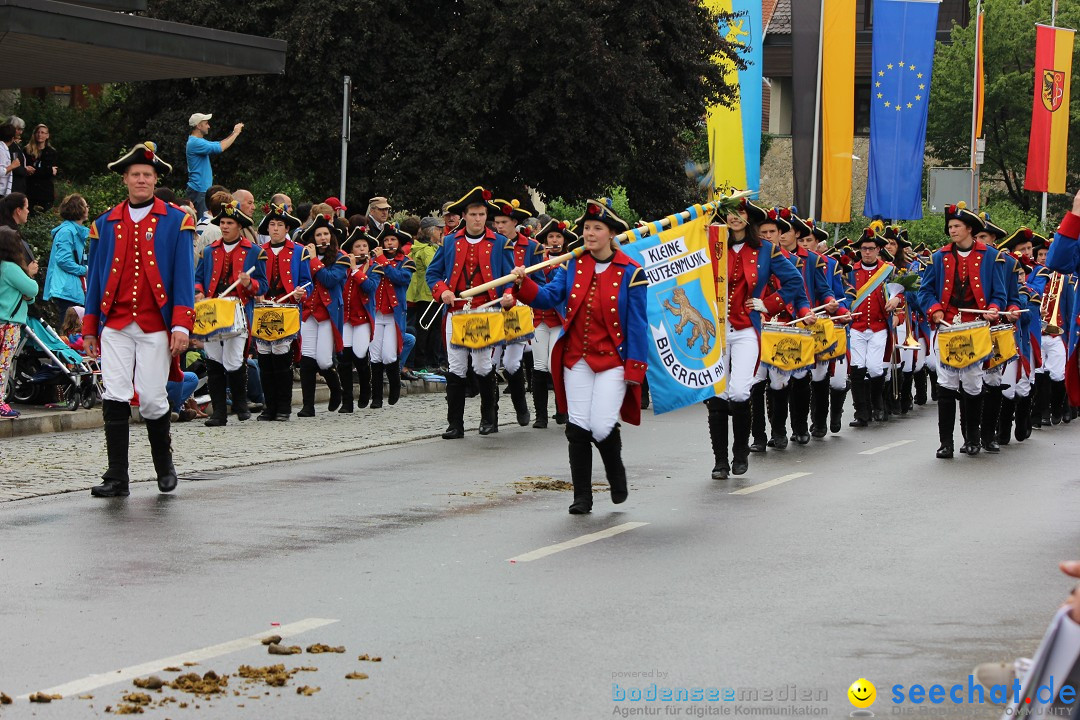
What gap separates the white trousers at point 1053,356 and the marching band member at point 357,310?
7556 mm

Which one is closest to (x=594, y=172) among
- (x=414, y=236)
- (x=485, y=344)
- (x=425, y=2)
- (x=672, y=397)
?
(x=425, y=2)

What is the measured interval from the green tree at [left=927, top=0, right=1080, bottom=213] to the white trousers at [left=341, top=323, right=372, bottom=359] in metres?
42.0

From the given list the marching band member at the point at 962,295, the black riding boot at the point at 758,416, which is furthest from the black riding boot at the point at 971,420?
the black riding boot at the point at 758,416

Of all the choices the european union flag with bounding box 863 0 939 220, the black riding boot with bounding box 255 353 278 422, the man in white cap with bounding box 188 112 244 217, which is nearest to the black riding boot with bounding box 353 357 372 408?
the black riding boot with bounding box 255 353 278 422

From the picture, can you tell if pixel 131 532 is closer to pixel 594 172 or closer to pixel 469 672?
pixel 469 672

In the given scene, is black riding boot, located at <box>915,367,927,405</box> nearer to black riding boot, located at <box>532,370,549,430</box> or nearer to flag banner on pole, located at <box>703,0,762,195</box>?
black riding boot, located at <box>532,370,549,430</box>

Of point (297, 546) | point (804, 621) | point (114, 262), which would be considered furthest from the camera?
point (114, 262)

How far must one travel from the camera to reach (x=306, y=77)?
32500 millimetres

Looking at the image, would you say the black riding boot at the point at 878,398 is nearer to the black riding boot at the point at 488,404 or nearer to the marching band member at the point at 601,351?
the black riding boot at the point at 488,404

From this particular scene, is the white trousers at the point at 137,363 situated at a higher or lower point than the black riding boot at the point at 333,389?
higher

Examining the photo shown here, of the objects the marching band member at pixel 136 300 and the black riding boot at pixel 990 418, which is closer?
the marching band member at pixel 136 300

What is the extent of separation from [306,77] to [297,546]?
2435 cm

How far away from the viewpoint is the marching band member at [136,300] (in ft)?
36.1

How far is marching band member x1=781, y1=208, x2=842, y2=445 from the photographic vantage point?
15836mm
